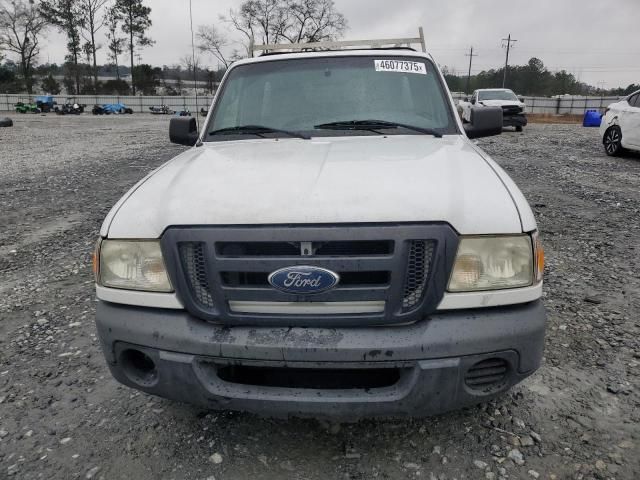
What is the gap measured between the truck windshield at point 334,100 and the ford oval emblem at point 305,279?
1.43m

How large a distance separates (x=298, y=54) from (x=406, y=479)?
110 inches

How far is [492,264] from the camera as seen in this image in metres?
1.88

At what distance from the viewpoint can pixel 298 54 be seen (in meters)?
3.50

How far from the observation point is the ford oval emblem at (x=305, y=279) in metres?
1.78

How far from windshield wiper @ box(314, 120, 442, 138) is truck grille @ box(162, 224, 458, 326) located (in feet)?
4.57

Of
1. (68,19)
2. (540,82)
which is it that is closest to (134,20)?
(68,19)

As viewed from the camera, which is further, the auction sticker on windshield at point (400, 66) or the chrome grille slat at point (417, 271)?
the auction sticker on windshield at point (400, 66)

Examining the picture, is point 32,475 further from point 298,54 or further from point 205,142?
point 298,54

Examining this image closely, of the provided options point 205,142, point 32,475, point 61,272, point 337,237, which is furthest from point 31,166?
point 337,237

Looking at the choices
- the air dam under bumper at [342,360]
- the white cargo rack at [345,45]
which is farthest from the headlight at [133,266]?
the white cargo rack at [345,45]

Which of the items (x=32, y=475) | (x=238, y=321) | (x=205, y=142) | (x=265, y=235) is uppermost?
(x=205, y=142)

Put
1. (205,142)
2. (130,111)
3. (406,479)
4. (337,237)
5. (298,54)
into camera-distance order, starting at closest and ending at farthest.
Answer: (337,237)
(406,479)
(205,142)
(298,54)
(130,111)

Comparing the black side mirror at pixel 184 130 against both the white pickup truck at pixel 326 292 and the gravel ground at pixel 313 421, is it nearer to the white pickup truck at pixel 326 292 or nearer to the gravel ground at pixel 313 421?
the gravel ground at pixel 313 421

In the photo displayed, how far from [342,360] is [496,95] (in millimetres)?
21004
